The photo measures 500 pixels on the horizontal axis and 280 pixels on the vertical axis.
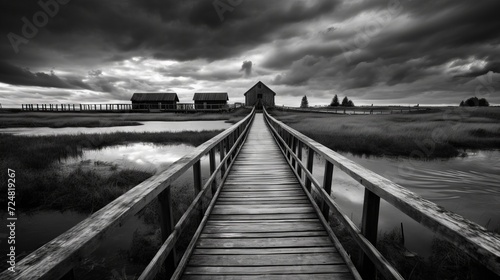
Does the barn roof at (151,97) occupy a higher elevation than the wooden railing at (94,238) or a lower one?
higher

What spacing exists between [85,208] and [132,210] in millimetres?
6275

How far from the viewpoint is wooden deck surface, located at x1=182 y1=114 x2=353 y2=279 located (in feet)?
7.66

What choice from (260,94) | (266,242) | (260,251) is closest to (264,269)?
(260,251)

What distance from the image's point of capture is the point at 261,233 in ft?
10.0

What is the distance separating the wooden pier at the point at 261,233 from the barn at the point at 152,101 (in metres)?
49.9

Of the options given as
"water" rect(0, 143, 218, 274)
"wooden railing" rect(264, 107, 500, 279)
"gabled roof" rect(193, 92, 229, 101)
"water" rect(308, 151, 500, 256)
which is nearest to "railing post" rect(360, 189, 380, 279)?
"wooden railing" rect(264, 107, 500, 279)

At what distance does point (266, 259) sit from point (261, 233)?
549 mm

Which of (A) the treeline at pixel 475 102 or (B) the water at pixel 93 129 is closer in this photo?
(B) the water at pixel 93 129

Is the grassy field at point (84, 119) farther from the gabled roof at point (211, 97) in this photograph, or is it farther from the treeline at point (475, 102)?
the treeline at point (475, 102)

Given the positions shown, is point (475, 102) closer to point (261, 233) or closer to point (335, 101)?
point (335, 101)

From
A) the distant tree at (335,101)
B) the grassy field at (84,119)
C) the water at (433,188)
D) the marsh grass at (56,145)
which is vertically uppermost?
the distant tree at (335,101)

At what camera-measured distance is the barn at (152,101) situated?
50.4 meters

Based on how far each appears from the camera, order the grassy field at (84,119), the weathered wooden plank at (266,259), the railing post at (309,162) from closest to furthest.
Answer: the weathered wooden plank at (266,259) → the railing post at (309,162) → the grassy field at (84,119)

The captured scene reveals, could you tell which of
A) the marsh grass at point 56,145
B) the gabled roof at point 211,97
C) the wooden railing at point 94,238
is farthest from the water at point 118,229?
the gabled roof at point 211,97
